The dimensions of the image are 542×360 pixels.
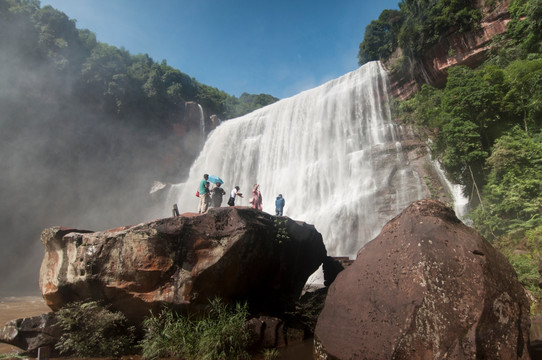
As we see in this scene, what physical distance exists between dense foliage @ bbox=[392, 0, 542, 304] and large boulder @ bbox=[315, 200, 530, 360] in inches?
293

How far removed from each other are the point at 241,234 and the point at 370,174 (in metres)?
13.1

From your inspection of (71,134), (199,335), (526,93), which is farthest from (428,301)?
(71,134)

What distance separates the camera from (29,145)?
22781 millimetres

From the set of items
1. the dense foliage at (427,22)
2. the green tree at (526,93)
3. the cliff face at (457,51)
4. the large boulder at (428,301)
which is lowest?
the large boulder at (428,301)

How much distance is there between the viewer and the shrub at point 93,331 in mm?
6000

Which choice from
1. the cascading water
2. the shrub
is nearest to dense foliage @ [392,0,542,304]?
the cascading water

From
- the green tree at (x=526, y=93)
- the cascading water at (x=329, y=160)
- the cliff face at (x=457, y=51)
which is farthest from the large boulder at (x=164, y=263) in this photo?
the cliff face at (x=457, y=51)

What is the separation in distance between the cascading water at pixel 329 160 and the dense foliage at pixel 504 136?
3.10 metres

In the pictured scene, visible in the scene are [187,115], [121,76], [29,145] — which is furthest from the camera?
[187,115]

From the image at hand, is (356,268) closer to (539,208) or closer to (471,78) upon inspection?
(539,208)

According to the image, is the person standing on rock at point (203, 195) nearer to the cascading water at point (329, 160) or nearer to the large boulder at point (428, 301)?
the large boulder at point (428, 301)

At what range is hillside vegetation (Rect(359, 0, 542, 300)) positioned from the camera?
446 inches

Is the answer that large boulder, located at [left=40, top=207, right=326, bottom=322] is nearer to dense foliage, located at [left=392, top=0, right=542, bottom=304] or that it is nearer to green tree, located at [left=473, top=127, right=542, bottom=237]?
dense foliage, located at [left=392, top=0, right=542, bottom=304]

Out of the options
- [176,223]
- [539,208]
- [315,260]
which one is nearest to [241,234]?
[176,223]
